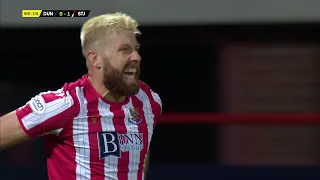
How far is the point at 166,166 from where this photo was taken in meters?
4.94

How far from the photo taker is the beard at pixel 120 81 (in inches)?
113

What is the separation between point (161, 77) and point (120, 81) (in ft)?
7.59

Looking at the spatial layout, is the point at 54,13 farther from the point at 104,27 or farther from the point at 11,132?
the point at 11,132

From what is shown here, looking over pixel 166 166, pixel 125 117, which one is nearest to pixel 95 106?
pixel 125 117

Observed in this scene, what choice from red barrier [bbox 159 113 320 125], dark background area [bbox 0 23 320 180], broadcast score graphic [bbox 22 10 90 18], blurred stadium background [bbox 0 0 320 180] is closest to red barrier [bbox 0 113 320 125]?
red barrier [bbox 159 113 320 125]

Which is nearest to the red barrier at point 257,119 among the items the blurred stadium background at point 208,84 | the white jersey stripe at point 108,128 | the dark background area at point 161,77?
the blurred stadium background at point 208,84

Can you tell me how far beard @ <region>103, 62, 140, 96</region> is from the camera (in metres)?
2.88

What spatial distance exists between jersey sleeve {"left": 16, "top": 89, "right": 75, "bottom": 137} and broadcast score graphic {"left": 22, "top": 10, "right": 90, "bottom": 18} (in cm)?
180

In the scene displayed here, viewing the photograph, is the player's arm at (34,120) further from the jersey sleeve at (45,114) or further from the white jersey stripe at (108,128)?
the white jersey stripe at (108,128)

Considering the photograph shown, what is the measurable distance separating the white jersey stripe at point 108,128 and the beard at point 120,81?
0.09m

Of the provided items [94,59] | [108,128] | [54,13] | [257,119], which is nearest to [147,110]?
[108,128]

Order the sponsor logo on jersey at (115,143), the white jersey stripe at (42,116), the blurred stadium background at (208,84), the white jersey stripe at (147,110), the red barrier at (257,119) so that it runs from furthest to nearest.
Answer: the blurred stadium background at (208,84) < the red barrier at (257,119) < the white jersey stripe at (147,110) < the sponsor logo on jersey at (115,143) < the white jersey stripe at (42,116)

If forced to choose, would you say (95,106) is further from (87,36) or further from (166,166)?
(166,166)

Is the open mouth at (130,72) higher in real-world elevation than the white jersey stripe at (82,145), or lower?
higher
